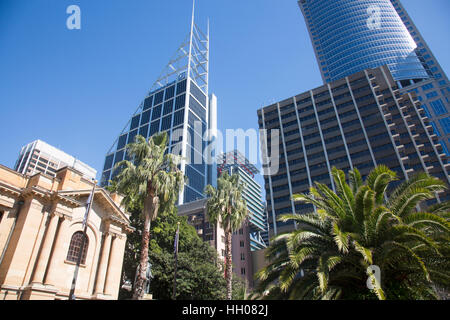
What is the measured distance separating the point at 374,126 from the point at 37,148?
526ft

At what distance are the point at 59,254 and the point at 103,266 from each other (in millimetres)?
3998

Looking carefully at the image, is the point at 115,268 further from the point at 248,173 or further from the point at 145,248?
the point at 248,173

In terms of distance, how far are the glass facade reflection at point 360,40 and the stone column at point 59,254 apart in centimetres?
13316

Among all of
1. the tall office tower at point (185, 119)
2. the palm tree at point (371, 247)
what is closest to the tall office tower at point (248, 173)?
the tall office tower at point (185, 119)

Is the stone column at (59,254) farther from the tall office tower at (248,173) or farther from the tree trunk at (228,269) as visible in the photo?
the tall office tower at (248,173)

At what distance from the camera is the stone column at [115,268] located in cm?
2325

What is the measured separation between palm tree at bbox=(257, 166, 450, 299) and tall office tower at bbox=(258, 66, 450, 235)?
57.3m

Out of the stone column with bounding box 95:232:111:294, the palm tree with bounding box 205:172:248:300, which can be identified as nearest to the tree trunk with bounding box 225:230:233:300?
the palm tree with bounding box 205:172:248:300

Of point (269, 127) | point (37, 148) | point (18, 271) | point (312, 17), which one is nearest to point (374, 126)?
point (269, 127)

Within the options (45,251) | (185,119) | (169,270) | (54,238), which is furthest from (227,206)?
(185,119)

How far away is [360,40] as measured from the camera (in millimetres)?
133750

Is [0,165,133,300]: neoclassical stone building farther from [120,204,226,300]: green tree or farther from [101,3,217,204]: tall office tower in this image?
[101,3,217,204]: tall office tower

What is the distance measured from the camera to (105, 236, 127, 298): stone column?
915 inches
